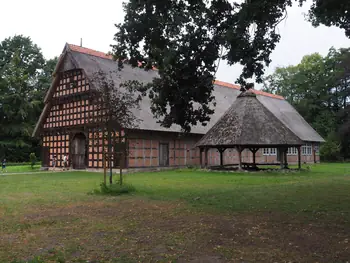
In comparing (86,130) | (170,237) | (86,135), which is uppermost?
(86,130)

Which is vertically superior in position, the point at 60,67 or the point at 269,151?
the point at 60,67

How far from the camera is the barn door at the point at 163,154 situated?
30.0 meters

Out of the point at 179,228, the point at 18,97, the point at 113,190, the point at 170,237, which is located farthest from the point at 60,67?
the point at 170,237

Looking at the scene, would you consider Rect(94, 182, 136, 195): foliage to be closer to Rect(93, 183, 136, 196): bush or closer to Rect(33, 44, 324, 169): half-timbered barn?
Rect(93, 183, 136, 196): bush

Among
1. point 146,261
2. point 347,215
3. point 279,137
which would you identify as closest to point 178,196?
point 347,215

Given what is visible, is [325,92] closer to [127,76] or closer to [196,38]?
[127,76]

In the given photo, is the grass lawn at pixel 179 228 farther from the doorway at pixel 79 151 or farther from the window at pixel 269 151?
the window at pixel 269 151

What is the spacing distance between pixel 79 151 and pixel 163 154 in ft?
24.3

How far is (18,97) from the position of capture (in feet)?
157

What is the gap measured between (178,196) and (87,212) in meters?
3.80

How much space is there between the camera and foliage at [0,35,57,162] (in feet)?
158

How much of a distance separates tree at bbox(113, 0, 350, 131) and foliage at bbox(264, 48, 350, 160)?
33904mm

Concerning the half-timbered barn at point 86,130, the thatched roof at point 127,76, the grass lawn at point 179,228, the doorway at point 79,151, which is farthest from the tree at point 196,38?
the doorway at point 79,151

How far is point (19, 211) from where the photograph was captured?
10.1 meters
